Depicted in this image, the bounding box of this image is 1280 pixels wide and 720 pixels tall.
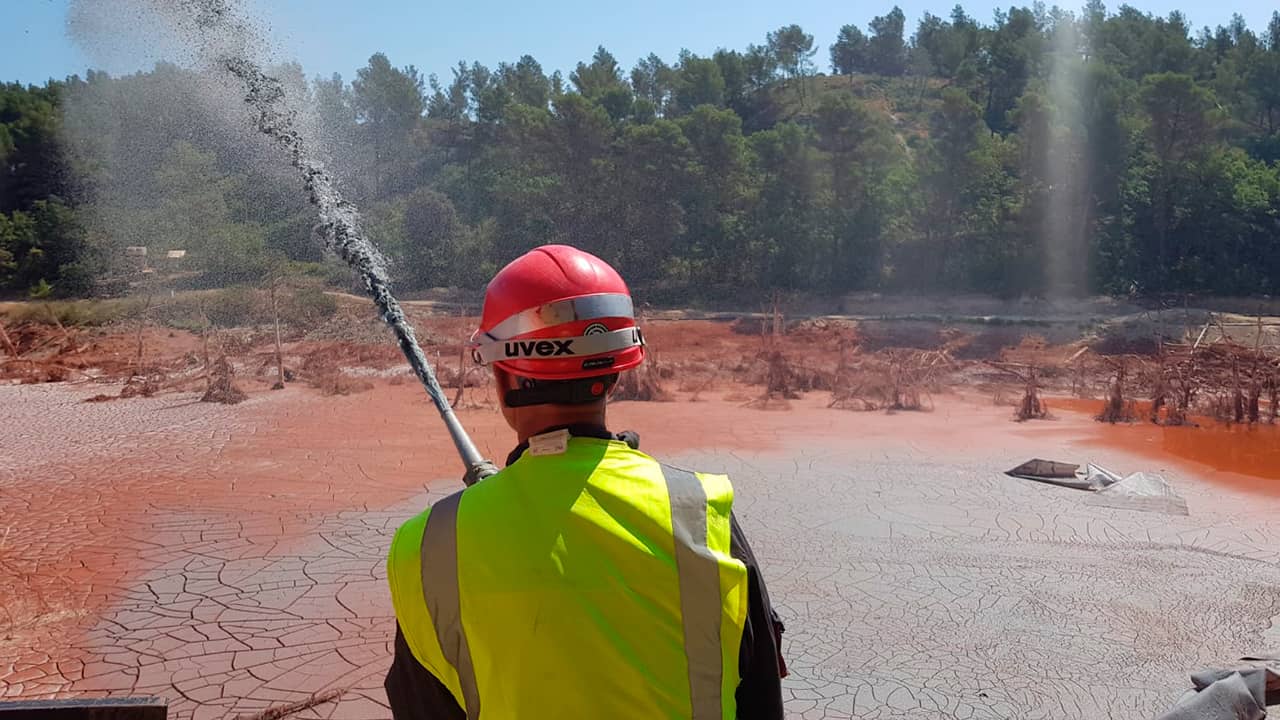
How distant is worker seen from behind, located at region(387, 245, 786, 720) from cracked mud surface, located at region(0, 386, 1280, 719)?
310 cm

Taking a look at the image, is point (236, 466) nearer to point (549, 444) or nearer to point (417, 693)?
point (417, 693)

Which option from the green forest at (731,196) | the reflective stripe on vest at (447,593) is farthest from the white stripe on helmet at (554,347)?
the green forest at (731,196)

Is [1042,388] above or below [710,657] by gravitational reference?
below

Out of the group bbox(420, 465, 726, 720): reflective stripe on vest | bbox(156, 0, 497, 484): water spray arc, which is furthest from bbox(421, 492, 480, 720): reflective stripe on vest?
bbox(156, 0, 497, 484): water spray arc

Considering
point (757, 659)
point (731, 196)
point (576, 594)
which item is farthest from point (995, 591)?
point (731, 196)

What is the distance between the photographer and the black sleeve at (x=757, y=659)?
54.5 inches

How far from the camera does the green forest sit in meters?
24.2

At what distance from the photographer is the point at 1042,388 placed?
17.1m

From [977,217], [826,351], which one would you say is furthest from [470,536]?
[977,217]

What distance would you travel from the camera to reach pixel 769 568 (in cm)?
608

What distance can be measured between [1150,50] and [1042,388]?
76.5 ft

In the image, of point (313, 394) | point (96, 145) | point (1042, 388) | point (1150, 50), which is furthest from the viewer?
point (1150, 50)

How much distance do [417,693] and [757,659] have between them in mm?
506

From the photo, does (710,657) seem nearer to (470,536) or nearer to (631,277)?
(470,536)
